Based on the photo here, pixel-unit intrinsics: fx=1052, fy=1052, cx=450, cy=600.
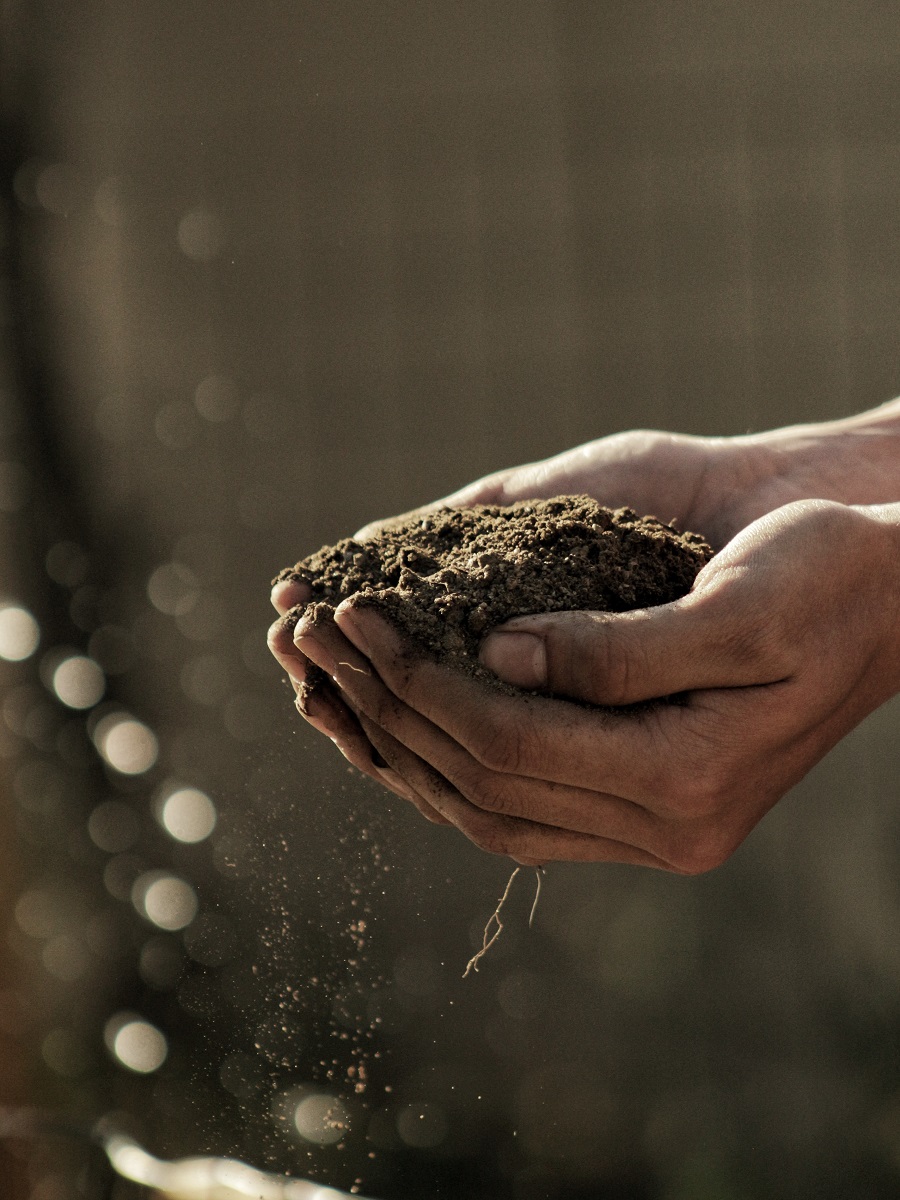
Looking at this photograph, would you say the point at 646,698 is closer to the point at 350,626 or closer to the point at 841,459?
the point at 350,626

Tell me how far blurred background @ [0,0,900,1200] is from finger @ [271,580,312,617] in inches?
54.4

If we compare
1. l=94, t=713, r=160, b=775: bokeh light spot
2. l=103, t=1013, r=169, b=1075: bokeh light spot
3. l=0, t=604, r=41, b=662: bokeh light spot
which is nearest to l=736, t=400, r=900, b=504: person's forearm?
l=94, t=713, r=160, b=775: bokeh light spot

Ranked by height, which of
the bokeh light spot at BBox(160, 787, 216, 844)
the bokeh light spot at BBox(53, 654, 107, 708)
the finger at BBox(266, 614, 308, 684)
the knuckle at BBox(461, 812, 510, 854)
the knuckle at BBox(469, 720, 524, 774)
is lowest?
the bokeh light spot at BBox(160, 787, 216, 844)

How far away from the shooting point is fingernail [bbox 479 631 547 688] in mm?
1354

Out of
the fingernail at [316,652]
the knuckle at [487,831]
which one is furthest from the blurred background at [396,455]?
the fingernail at [316,652]

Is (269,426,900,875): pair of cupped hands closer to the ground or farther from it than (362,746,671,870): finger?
farther from it

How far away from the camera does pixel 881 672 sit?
1649mm

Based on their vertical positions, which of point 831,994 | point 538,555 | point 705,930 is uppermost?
point 538,555

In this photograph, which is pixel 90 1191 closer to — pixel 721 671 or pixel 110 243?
pixel 721 671

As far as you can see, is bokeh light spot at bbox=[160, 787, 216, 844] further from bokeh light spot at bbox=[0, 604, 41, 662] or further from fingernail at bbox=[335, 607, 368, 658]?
fingernail at bbox=[335, 607, 368, 658]

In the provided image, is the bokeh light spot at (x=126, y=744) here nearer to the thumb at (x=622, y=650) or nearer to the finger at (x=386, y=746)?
the finger at (x=386, y=746)

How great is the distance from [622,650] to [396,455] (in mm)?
2258

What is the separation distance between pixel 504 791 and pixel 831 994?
225 centimetres

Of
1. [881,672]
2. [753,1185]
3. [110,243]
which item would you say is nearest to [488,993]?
[753,1185]
